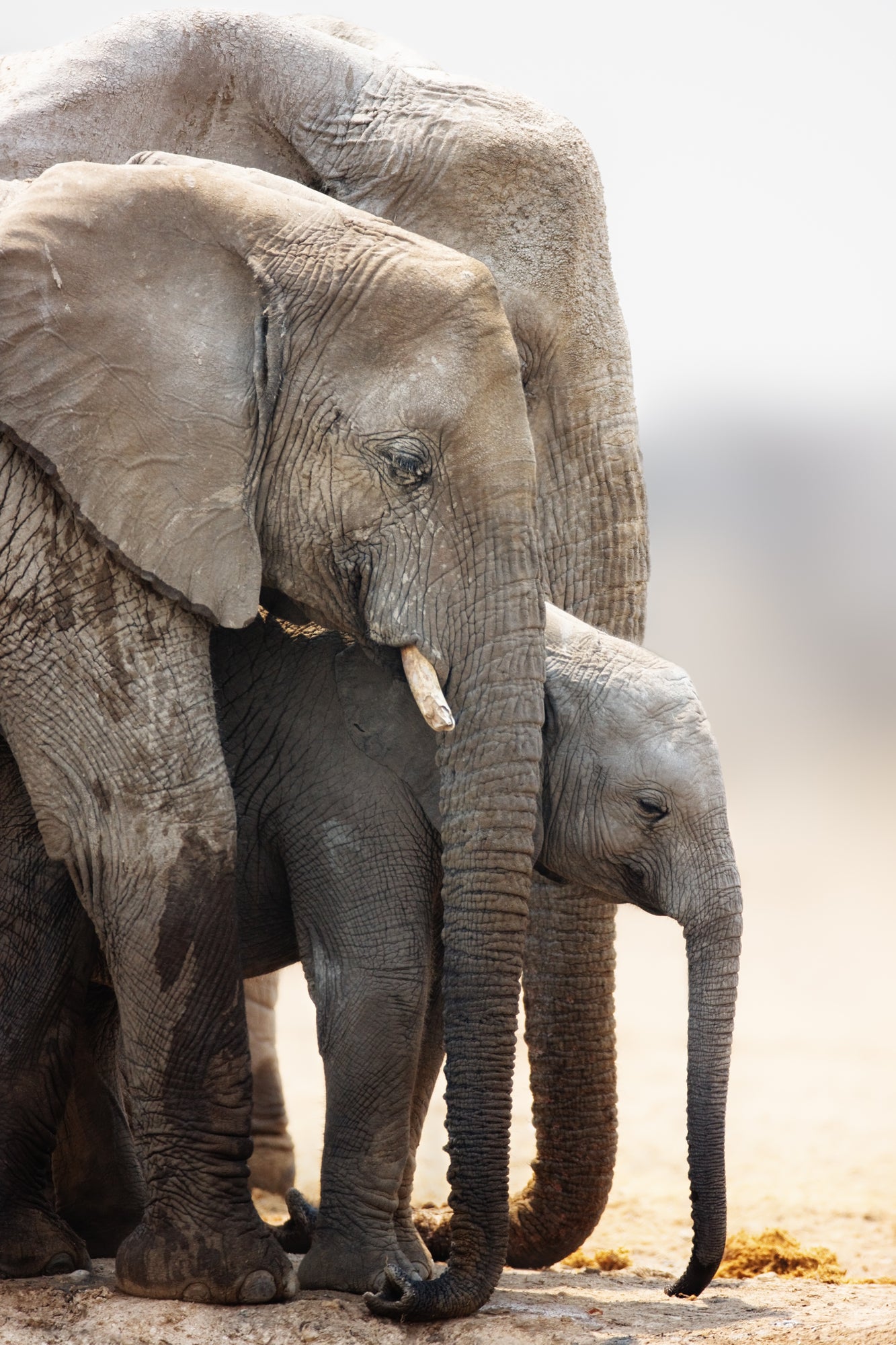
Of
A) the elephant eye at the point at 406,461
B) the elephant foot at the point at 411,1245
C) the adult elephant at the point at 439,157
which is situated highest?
the adult elephant at the point at 439,157

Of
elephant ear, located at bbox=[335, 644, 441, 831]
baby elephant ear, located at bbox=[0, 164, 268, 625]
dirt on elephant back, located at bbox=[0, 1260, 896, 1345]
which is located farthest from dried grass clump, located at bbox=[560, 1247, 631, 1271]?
baby elephant ear, located at bbox=[0, 164, 268, 625]

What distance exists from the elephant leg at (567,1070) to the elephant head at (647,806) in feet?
1.80

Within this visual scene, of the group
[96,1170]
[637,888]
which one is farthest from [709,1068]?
[96,1170]

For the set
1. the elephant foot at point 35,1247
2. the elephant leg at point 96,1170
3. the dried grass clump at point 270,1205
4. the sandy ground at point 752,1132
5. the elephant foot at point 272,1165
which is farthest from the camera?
the elephant foot at point 272,1165

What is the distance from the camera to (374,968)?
16.4ft

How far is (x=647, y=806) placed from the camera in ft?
17.1

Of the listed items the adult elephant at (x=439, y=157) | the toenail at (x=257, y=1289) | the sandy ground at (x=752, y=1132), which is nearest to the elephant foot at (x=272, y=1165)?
the sandy ground at (x=752, y=1132)

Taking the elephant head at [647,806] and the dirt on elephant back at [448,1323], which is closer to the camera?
the dirt on elephant back at [448,1323]

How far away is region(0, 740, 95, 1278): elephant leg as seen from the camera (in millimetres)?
5090

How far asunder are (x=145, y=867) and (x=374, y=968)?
0.66 m

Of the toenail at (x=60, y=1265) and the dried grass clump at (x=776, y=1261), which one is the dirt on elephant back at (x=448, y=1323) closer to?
the toenail at (x=60, y=1265)

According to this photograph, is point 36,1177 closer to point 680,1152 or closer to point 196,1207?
point 196,1207

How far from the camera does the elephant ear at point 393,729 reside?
5211 mm

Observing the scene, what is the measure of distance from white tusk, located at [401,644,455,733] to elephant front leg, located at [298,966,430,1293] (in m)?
0.75
